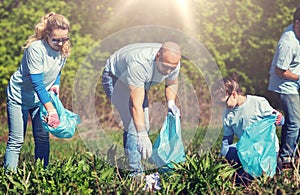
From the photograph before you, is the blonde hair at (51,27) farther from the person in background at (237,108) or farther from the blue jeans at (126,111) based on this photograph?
the person in background at (237,108)

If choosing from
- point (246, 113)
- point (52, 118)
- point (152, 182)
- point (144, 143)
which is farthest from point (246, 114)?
point (52, 118)

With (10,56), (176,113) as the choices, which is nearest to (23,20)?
(10,56)

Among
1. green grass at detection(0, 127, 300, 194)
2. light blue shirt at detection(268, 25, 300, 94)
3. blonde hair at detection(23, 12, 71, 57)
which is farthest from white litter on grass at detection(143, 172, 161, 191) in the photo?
light blue shirt at detection(268, 25, 300, 94)

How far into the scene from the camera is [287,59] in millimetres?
5539

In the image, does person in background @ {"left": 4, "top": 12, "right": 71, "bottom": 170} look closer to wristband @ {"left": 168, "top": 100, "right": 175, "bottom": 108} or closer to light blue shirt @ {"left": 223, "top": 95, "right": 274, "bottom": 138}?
wristband @ {"left": 168, "top": 100, "right": 175, "bottom": 108}

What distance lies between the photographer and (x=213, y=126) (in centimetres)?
877

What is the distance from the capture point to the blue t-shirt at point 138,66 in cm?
479

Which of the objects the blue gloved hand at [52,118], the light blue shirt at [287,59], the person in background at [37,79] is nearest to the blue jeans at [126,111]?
the person in background at [37,79]

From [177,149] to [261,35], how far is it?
4835mm

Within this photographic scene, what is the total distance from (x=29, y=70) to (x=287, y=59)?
7.36 feet

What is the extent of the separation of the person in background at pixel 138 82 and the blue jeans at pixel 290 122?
1.19 meters

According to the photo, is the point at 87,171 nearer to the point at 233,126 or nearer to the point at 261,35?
the point at 233,126

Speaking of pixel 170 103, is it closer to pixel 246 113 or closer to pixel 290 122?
pixel 246 113

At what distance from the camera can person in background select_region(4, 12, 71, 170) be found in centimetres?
483
